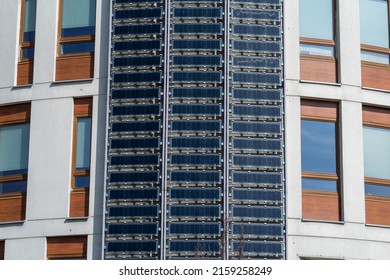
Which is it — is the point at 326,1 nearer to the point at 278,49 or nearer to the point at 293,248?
the point at 278,49

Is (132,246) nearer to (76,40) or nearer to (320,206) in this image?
(320,206)

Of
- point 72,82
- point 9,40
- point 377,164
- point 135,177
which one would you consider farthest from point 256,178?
point 9,40

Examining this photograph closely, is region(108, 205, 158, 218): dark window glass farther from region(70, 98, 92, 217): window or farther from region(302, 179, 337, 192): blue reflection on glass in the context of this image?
region(302, 179, 337, 192): blue reflection on glass

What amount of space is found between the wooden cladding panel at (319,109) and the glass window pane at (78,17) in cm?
659

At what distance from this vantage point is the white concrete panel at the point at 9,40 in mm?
30016

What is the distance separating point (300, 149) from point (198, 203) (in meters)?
3.44

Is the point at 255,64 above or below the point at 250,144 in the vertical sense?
above

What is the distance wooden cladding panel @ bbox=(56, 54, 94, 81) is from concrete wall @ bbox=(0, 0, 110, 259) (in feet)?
0.63

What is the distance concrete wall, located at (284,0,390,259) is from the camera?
2769 centimetres

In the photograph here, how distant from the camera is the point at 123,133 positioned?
27.9 m

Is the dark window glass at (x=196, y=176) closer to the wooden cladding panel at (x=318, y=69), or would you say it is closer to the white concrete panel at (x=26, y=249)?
the wooden cladding panel at (x=318, y=69)

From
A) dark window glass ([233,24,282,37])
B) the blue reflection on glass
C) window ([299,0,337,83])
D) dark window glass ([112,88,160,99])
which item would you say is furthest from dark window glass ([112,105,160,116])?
the blue reflection on glass
